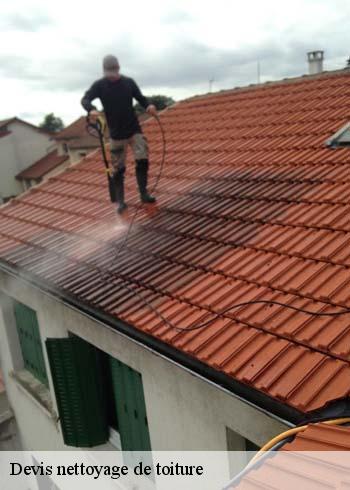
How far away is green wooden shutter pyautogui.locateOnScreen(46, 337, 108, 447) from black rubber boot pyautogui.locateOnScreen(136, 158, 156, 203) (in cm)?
200

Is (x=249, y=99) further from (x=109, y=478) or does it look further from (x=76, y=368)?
(x=109, y=478)

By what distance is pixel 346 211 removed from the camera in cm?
437

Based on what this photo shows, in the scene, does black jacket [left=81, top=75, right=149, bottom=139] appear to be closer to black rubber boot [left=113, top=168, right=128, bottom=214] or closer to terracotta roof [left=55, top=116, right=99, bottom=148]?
black rubber boot [left=113, top=168, right=128, bottom=214]

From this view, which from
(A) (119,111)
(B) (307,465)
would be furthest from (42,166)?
(B) (307,465)

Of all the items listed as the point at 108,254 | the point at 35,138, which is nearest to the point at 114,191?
the point at 108,254

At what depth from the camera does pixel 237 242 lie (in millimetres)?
4609

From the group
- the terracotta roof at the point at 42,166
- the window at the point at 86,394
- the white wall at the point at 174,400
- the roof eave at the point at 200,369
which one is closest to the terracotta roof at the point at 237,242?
the roof eave at the point at 200,369

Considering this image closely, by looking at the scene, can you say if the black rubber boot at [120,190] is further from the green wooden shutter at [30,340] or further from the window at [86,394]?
the green wooden shutter at [30,340]

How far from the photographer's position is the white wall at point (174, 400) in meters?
3.61

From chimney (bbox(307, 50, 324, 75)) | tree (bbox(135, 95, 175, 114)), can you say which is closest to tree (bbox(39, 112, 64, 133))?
tree (bbox(135, 95, 175, 114))

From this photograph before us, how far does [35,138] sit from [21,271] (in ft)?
114

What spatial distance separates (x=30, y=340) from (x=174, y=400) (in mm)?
4175

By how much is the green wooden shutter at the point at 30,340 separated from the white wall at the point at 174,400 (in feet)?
2.20

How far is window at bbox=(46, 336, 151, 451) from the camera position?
5969mm
